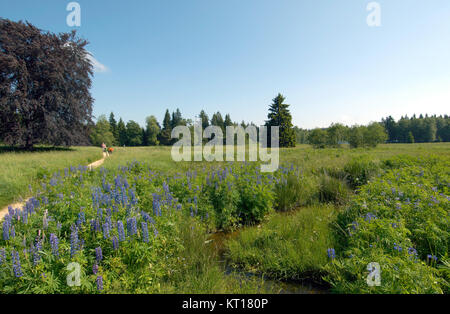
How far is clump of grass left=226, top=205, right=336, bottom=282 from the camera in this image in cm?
391

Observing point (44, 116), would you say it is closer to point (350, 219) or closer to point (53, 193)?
point (53, 193)

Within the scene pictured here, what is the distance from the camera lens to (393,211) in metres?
3.97

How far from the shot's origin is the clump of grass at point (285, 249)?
391 cm

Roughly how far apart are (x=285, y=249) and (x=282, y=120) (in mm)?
41309

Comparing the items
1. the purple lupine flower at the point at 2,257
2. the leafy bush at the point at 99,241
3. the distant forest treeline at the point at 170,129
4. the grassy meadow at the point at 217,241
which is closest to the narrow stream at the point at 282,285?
the grassy meadow at the point at 217,241

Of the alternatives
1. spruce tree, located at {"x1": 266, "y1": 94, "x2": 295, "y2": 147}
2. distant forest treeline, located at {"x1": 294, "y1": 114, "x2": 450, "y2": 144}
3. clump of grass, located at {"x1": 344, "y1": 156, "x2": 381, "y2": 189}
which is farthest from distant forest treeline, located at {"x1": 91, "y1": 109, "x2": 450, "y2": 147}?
clump of grass, located at {"x1": 344, "y1": 156, "x2": 381, "y2": 189}

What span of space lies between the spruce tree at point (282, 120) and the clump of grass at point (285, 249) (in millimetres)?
37193

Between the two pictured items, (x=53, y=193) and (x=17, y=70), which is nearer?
(x=53, y=193)

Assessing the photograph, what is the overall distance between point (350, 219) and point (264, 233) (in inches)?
81.4

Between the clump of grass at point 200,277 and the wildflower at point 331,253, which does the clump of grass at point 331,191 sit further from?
the clump of grass at point 200,277

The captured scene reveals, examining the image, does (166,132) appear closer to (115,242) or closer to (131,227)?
(131,227)
